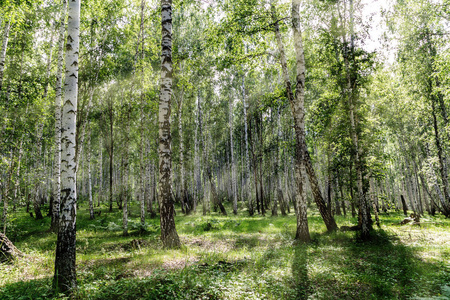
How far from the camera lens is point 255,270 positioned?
5742mm

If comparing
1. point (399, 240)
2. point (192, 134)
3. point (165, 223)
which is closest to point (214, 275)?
point (165, 223)

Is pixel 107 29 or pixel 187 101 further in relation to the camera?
pixel 187 101

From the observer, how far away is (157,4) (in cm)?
1516

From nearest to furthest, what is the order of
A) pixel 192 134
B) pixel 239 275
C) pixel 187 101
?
pixel 239 275 → pixel 187 101 → pixel 192 134

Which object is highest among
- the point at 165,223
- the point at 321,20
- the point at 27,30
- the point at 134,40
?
the point at 134,40

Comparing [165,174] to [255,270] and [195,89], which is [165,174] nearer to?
[255,270]

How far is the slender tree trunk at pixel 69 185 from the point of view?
4238 mm

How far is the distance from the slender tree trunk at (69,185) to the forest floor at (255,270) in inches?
13.3

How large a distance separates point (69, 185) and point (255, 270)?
4.63 metres

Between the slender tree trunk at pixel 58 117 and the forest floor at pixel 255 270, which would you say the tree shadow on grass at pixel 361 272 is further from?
the slender tree trunk at pixel 58 117

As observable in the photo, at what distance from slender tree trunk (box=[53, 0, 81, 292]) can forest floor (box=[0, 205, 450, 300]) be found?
13.3 inches

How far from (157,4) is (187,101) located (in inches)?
436

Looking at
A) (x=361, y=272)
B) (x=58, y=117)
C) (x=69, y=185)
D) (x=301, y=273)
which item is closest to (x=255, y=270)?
(x=301, y=273)

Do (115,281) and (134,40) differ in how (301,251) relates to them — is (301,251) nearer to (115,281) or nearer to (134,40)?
(115,281)
